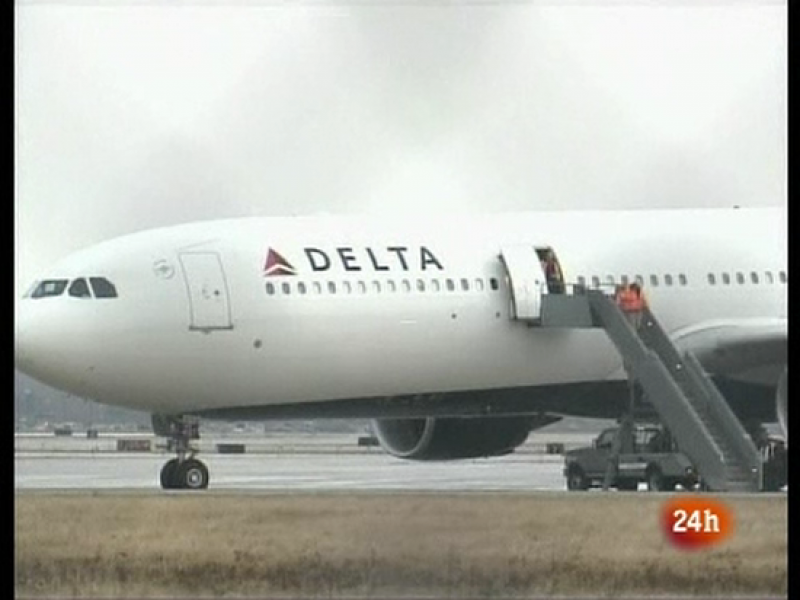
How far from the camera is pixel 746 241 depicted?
46.9 feet

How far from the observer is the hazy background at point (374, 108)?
33.8ft

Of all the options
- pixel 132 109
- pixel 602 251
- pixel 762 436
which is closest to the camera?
pixel 132 109

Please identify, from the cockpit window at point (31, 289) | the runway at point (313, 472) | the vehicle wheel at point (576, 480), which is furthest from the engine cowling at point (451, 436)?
the cockpit window at point (31, 289)

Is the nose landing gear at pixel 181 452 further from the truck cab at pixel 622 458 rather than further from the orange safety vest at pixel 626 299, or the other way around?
the orange safety vest at pixel 626 299

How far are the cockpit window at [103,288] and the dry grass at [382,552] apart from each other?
12.0ft

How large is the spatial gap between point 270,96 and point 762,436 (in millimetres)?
4116

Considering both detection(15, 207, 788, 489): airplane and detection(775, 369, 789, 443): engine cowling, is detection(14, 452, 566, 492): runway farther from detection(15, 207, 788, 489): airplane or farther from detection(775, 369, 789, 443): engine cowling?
detection(775, 369, 789, 443): engine cowling

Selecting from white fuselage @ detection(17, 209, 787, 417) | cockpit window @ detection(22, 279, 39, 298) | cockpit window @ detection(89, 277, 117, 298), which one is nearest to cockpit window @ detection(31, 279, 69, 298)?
cockpit window @ detection(22, 279, 39, 298)

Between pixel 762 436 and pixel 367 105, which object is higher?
pixel 367 105

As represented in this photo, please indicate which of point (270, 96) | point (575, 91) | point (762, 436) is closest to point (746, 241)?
point (762, 436)

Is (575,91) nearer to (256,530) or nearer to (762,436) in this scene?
(256,530)

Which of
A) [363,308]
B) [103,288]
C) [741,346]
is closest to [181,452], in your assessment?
[103,288]

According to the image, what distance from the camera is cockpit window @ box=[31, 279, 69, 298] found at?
36.6ft

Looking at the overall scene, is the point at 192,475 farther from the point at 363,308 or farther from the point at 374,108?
the point at 374,108
